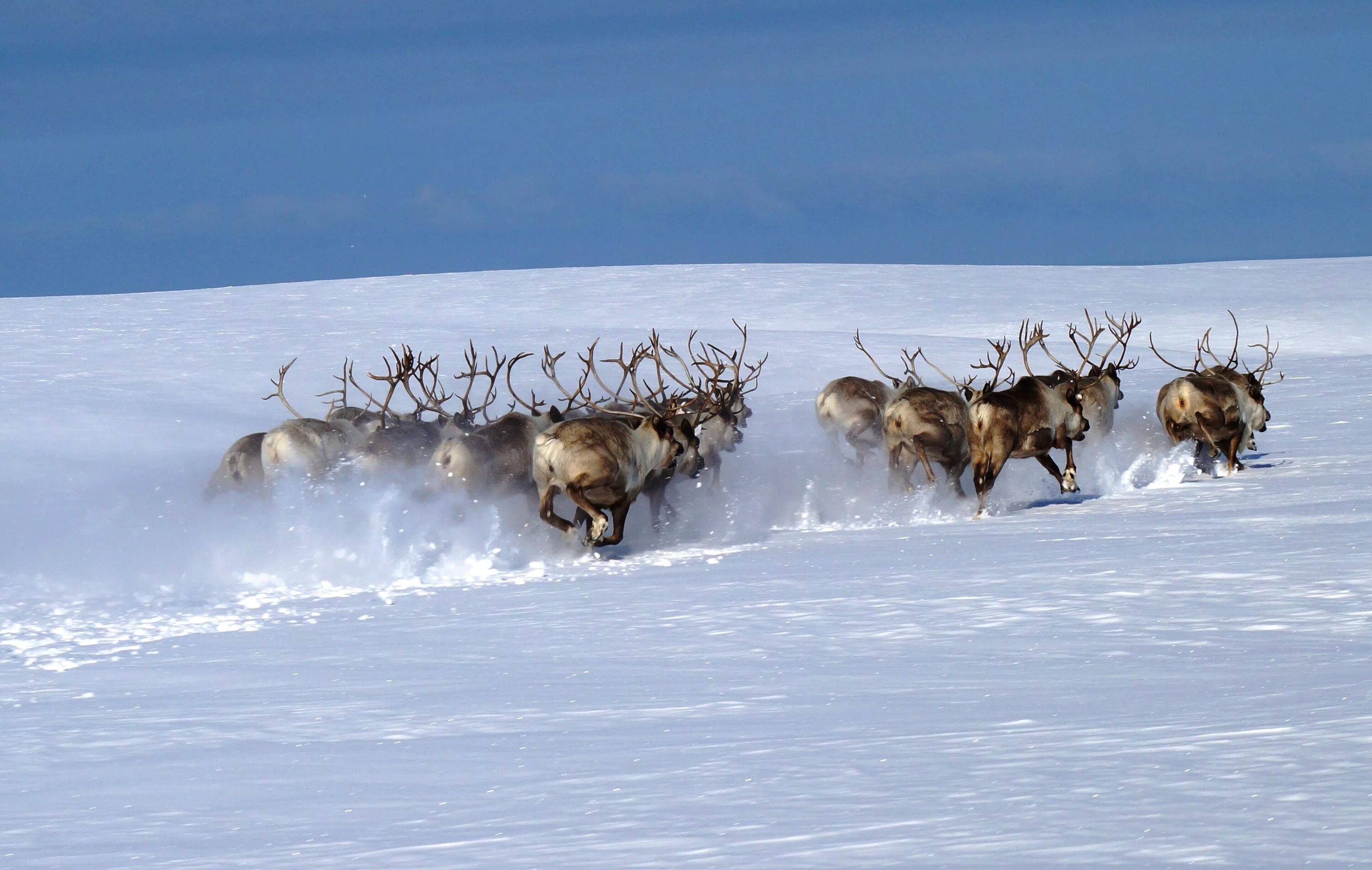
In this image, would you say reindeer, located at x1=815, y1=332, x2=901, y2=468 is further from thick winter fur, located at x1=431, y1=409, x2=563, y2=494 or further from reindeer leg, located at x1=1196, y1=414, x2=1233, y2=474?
thick winter fur, located at x1=431, y1=409, x2=563, y2=494

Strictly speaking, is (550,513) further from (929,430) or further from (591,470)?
(929,430)

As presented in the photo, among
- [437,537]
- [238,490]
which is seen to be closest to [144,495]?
[238,490]

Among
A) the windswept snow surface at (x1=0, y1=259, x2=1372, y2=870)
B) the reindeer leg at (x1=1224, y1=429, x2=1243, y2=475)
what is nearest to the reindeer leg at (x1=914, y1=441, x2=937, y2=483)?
the windswept snow surface at (x1=0, y1=259, x2=1372, y2=870)

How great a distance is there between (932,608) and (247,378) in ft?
55.9

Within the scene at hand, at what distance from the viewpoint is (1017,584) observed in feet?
25.6

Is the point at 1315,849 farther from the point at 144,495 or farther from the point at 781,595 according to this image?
the point at 144,495

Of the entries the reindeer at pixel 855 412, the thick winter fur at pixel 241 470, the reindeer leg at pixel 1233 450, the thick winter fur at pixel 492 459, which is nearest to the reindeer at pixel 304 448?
the thick winter fur at pixel 241 470

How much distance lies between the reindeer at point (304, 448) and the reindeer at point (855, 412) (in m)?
4.54

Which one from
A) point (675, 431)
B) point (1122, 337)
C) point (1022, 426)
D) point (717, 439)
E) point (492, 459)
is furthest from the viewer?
point (1122, 337)

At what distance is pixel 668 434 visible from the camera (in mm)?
10914

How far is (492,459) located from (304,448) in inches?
66.4

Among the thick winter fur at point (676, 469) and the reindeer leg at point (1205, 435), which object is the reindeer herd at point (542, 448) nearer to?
the thick winter fur at point (676, 469)

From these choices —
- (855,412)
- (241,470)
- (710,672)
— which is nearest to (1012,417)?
(855,412)

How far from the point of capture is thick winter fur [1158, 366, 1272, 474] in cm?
1321
